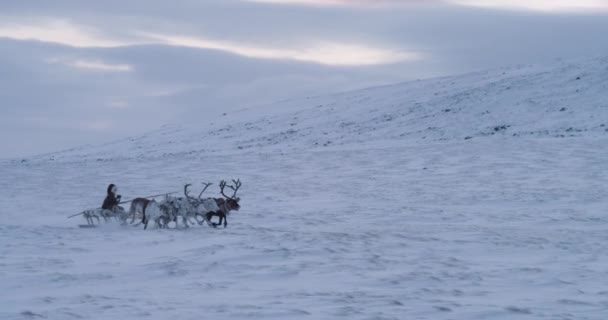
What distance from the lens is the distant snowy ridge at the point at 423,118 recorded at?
29.2m

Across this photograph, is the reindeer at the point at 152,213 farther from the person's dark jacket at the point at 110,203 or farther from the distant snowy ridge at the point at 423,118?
the distant snowy ridge at the point at 423,118

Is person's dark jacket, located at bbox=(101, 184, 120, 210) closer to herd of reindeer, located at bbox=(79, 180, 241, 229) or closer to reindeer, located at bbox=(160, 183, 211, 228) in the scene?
herd of reindeer, located at bbox=(79, 180, 241, 229)

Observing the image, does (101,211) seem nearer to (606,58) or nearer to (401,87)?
(606,58)

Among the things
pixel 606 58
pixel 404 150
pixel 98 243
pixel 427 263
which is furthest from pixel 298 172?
pixel 606 58

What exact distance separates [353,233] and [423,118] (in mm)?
22069

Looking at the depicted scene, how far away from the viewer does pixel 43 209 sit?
15.3 meters

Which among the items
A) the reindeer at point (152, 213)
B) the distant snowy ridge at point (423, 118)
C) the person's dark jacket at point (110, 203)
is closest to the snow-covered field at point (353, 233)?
the distant snowy ridge at point (423, 118)

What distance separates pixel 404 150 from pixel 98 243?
49.4 ft

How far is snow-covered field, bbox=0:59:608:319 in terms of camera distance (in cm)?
747

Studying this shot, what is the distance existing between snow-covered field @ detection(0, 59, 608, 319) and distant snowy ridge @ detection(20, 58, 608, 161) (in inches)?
8.5

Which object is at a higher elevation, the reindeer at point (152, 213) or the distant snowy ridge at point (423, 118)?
the distant snowy ridge at point (423, 118)

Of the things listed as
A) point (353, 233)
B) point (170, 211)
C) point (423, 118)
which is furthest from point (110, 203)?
point (423, 118)

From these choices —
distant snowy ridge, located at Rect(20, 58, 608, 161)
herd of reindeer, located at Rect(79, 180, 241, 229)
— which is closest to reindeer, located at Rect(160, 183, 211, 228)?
herd of reindeer, located at Rect(79, 180, 241, 229)

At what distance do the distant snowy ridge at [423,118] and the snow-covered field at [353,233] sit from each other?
0.71ft
